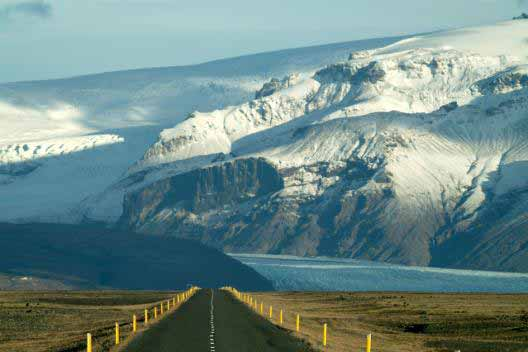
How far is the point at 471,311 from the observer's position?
5581 inches

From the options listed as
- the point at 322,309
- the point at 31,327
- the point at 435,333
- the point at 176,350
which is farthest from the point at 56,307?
the point at 176,350

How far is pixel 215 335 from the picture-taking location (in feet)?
295

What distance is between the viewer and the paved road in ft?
265

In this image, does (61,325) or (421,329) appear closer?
(421,329)

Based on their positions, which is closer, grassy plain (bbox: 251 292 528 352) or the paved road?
the paved road

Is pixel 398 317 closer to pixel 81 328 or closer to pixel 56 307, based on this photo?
pixel 81 328

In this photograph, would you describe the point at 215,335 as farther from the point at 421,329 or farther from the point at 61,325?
the point at 61,325

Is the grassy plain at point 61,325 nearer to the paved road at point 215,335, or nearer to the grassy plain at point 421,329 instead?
the paved road at point 215,335

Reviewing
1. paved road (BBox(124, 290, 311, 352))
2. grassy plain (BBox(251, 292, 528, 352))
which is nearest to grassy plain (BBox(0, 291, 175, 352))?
paved road (BBox(124, 290, 311, 352))

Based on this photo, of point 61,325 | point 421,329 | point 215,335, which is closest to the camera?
point 215,335

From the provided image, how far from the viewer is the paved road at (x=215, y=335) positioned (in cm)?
8091

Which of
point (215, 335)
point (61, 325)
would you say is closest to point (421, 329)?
point (215, 335)

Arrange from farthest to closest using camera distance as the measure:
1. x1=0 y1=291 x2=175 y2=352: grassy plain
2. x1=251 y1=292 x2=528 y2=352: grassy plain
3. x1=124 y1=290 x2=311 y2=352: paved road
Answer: x1=0 y1=291 x2=175 y2=352: grassy plain → x1=251 y1=292 x2=528 y2=352: grassy plain → x1=124 y1=290 x2=311 y2=352: paved road

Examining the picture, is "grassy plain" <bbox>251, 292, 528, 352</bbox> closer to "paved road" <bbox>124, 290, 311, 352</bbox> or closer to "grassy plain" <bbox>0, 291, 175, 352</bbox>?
"paved road" <bbox>124, 290, 311, 352</bbox>
